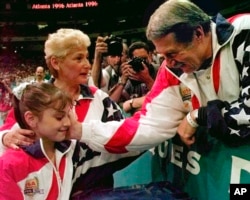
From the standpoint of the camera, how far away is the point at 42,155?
1731mm

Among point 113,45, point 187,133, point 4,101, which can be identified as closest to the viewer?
point 187,133

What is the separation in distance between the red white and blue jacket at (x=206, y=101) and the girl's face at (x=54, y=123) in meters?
0.08

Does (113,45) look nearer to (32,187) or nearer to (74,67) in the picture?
(74,67)

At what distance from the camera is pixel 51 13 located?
3388 cm

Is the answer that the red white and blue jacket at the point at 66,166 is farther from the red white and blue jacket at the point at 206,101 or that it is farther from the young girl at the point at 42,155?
the red white and blue jacket at the point at 206,101

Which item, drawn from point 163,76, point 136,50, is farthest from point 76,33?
point 136,50

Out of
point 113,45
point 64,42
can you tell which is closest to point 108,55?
point 113,45

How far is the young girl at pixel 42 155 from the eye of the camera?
167 cm

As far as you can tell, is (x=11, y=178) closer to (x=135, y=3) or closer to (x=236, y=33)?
(x=236, y=33)

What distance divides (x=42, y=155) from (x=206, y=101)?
0.65 metres

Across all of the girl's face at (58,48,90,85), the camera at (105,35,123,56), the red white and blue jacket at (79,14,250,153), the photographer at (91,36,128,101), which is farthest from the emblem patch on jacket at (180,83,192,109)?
the camera at (105,35,123,56)

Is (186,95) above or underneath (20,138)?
above

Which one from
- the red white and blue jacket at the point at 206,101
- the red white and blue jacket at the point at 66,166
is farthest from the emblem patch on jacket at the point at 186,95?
the red white and blue jacket at the point at 66,166

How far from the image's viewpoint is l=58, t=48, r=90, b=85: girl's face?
2.08 metres
